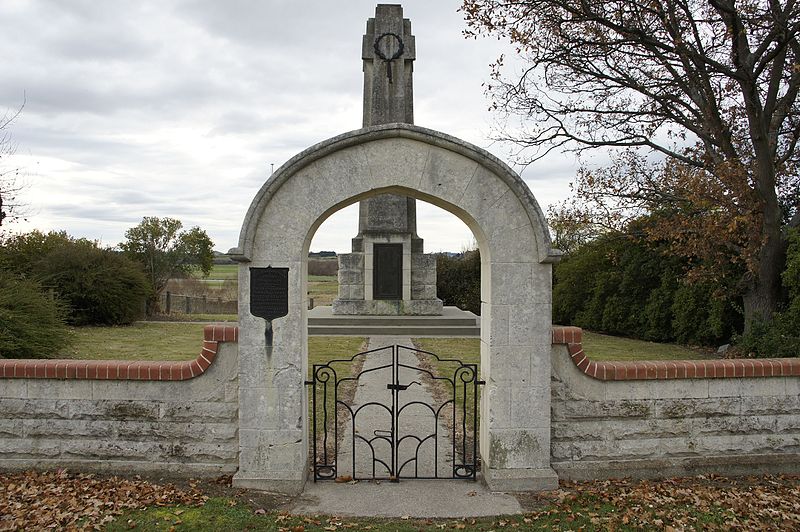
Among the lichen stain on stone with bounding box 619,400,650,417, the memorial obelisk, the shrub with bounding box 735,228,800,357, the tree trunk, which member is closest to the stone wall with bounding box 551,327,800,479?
the lichen stain on stone with bounding box 619,400,650,417

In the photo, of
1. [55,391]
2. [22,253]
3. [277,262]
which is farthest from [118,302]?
[277,262]

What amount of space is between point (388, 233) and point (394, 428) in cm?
1231

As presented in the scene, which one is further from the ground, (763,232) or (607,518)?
(763,232)

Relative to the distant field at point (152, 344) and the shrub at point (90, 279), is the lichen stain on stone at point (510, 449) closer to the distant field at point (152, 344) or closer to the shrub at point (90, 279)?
the distant field at point (152, 344)

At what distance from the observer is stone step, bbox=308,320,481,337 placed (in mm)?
16047

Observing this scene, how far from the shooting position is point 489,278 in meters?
5.57

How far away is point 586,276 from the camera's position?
19.5 meters

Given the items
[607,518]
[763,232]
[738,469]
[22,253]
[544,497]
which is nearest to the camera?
[607,518]

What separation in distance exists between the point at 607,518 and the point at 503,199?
278cm

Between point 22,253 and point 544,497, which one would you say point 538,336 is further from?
point 22,253

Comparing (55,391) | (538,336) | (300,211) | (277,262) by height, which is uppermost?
(300,211)

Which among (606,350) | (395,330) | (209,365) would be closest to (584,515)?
(209,365)

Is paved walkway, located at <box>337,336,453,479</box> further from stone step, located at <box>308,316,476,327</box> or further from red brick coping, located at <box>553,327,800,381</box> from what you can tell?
stone step, located at <box>308,316,476,327</box>

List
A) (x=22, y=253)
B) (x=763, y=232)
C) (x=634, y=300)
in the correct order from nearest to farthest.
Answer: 1. (x=763, y=232)
2. (x=634, y=300)
3. (x=22, y=253)
